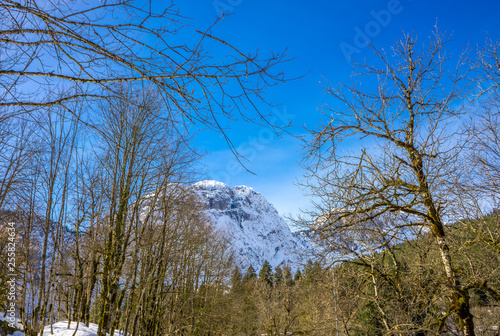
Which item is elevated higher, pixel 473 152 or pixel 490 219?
pixel 473 152

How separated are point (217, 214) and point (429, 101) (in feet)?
591

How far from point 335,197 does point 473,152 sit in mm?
3419

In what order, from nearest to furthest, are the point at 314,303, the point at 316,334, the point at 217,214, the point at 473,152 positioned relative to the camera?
the point at 473,152, the point at 316,334, the point at 314,303, the point at 217,214

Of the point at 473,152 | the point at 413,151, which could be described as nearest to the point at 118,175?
the point at 413,151

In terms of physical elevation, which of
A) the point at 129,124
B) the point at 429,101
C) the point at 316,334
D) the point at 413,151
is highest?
the point at 129,124

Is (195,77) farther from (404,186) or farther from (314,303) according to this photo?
(314,303)

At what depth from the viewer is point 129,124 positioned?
766cm

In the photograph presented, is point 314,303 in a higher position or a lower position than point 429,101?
lower

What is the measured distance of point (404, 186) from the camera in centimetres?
498

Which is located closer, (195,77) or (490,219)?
(195,77)

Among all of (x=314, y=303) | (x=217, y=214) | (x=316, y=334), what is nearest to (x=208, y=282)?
(x=316, y=334)

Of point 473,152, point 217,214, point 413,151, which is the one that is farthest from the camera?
point 217,214

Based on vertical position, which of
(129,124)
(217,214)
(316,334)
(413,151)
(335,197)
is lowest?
(316,334)

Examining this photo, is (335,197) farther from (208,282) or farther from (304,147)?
(208,282)
